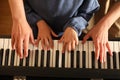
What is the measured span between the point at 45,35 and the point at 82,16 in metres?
0.18

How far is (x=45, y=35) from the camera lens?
0.99 metres

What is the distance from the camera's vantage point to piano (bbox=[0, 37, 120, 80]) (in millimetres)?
895

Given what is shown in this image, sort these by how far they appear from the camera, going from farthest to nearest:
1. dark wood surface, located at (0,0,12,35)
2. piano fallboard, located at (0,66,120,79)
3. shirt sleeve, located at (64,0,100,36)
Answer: dark wood surface, located at (0,0,12,35) → shirt sleeve, located at (64,0,100,36) → piano fallboard, located at (0,66,120,79)

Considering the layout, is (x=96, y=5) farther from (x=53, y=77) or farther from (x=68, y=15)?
(x=53, y=77)

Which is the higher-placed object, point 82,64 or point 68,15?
point 68,15

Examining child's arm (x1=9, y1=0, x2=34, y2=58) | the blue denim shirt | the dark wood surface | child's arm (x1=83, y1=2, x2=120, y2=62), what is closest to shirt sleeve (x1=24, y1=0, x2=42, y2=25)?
the blue denim shirt

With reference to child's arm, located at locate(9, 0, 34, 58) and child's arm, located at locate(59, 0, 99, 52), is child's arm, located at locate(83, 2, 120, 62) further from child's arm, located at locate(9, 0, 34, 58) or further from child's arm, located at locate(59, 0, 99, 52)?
child's arm, located at locate(9, 0, 34, 58)

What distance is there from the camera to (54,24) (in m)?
1.11

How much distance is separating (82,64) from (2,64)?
28 cm

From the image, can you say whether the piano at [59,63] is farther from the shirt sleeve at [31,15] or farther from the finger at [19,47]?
the shirt sleeve at [31,15]

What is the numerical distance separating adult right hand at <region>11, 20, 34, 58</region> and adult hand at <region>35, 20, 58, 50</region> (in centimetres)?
4

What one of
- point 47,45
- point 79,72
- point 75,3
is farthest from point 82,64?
point 75,3

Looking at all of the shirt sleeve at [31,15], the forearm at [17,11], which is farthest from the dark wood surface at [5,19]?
the forearm at [17,11]

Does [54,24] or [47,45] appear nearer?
[47,45]
